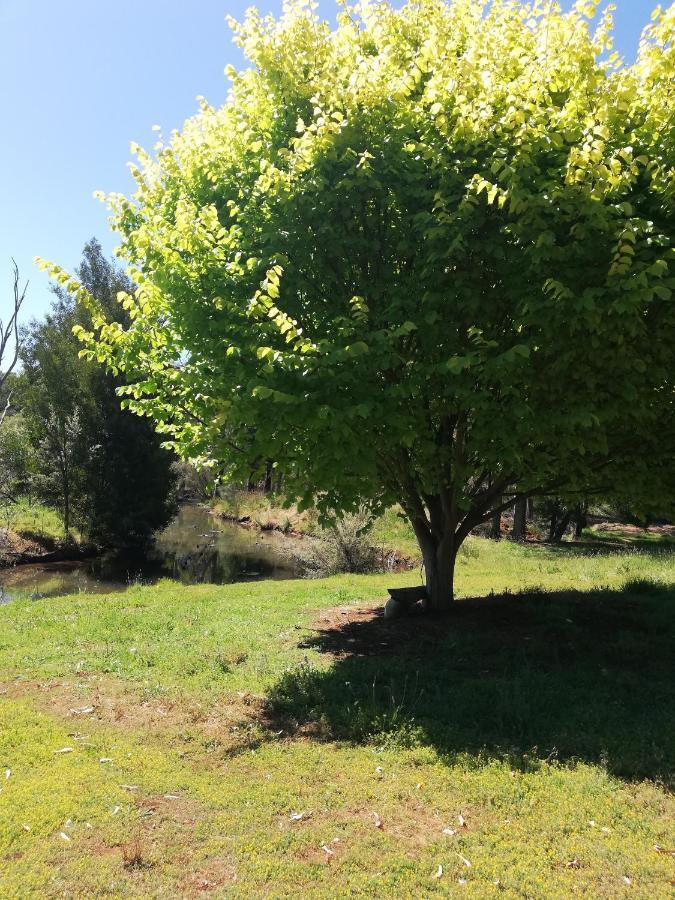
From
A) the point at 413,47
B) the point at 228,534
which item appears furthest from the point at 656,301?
the point at 228,534

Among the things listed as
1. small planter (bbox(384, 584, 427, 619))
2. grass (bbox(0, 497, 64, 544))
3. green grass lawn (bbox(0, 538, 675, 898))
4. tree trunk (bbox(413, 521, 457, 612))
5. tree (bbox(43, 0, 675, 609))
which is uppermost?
tree (bbox(43, 0, 675, 609))

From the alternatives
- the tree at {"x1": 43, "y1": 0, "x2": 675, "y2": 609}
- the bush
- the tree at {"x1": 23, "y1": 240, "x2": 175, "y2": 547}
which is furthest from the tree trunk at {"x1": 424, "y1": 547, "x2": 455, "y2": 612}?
the tree at {"x1": 23, "y1": 240, "x2": 175, "y2": 547}

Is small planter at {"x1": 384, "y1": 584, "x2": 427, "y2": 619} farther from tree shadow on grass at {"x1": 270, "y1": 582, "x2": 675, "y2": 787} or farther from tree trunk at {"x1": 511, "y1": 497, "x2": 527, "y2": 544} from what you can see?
tree trunk at {"x1": 511, "y1": 497, "x2": 527, "y2": 544}

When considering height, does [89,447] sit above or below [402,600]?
above

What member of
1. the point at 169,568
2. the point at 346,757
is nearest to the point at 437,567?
the point at 346,757

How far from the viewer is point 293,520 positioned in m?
33.9

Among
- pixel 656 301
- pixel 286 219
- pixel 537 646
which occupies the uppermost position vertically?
pixel 286 219

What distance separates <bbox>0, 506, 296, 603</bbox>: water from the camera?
20516 mm

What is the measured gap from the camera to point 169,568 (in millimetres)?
25000

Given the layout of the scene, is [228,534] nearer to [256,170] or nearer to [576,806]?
[256,170]

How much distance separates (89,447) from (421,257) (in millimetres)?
22920

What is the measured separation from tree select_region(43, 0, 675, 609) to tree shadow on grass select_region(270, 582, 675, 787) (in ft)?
7.36

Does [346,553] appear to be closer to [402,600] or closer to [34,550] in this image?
[402,600]

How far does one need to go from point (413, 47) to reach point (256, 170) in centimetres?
304
